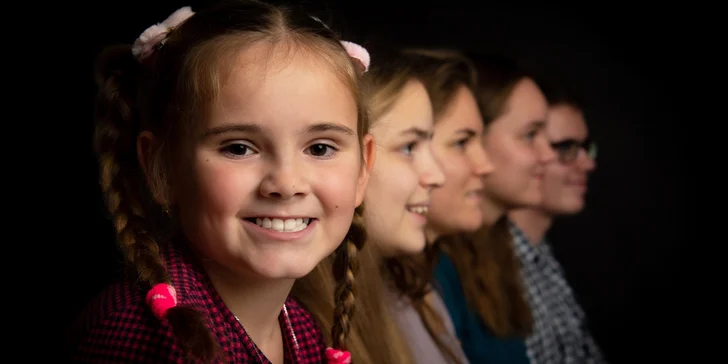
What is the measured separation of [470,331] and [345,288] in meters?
0.93

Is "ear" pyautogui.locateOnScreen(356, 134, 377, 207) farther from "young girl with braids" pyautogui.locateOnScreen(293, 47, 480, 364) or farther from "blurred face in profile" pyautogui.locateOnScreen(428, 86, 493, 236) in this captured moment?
"blurred face in profile" pyautogui.locateOnScreen(428, 86, 493, 236)

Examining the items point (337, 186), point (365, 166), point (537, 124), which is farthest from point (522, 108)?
point (337, 186)

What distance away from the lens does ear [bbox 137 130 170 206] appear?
158 centimetres

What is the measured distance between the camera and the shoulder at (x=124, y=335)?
1444 mm

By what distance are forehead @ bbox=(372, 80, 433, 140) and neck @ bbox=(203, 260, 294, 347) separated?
55 centimetres

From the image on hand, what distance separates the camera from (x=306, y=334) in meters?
1.83

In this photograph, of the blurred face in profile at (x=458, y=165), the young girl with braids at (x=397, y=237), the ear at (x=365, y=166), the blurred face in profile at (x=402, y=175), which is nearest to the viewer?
the ear at (x=365, y=166)

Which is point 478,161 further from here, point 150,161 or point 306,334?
point 150,161

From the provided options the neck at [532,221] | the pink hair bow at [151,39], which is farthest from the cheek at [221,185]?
the neck at [532,221]

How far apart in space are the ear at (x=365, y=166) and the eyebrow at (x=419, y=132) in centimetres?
35

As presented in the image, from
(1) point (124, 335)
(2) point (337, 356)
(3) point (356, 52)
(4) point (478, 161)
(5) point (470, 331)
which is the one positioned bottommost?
(5) point (470, 331)

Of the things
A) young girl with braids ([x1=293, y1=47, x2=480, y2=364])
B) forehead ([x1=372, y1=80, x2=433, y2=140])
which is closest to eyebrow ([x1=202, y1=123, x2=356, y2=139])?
young girl with braids ([x1=293, y1=47, x2=480, y2=364])

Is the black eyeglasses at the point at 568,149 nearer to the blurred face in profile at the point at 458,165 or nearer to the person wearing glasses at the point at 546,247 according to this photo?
the person wearing glasses at the point at 546,247

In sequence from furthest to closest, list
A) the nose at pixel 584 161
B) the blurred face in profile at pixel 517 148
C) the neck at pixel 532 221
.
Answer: the nose at pixel 584 161 < the neck at pixel 532 221 < the blurred face in profile at pixel 517 148
